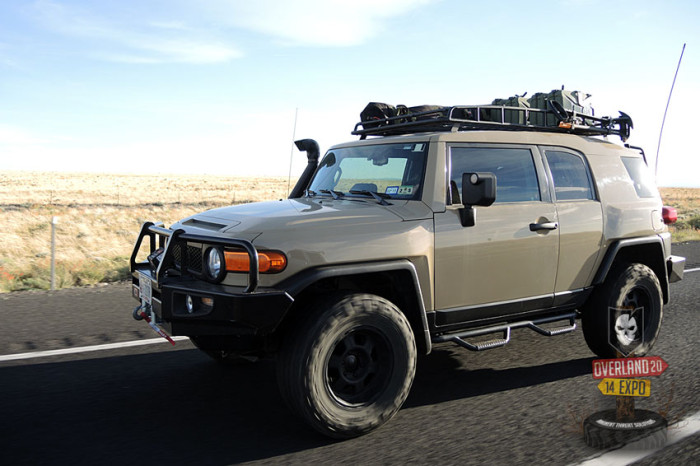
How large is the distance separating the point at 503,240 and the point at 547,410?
4.09 feet

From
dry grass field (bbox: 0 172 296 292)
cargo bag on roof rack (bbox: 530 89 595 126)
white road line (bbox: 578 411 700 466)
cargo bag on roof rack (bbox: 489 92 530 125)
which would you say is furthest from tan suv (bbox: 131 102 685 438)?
dry grass field (bbox: 0 172 296 292)

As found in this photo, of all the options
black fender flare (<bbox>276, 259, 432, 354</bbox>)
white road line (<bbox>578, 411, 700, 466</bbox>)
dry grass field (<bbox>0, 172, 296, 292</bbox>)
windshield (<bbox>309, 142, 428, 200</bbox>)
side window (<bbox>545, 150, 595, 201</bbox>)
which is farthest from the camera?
dry grass field (<bbox>0, 172, 296, 292</bbox>)

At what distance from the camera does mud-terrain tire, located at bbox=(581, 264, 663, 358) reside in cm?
524

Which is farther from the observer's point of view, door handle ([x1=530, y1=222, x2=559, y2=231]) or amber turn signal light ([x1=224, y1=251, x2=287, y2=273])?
door handle ([x1=530, y1=222, x2=559, y2=231])

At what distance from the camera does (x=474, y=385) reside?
486cm

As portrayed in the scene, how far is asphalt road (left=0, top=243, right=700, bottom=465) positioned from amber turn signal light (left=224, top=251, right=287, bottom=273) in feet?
3.53

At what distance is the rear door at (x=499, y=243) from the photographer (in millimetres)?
4336

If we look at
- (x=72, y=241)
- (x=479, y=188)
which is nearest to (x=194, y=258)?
(x=479, y=188)

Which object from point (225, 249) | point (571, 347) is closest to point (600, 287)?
point (571, 347)

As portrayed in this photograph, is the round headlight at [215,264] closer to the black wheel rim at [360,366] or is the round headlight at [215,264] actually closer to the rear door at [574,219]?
the black wheel rim at [360,366]

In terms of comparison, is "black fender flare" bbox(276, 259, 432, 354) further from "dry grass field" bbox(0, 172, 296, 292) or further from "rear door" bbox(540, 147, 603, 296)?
"dry grass field" bbox(0, 172, 296, 292)

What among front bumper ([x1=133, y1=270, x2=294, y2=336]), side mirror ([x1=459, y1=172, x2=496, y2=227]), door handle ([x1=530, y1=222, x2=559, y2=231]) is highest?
side mirror ([x1=459, y1=172, x2=496, y2=227])

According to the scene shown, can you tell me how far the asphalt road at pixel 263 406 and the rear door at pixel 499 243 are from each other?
69 cm

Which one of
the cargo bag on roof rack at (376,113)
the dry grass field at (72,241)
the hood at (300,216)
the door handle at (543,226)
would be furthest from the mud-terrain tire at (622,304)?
the dry grass field at (72,241)
